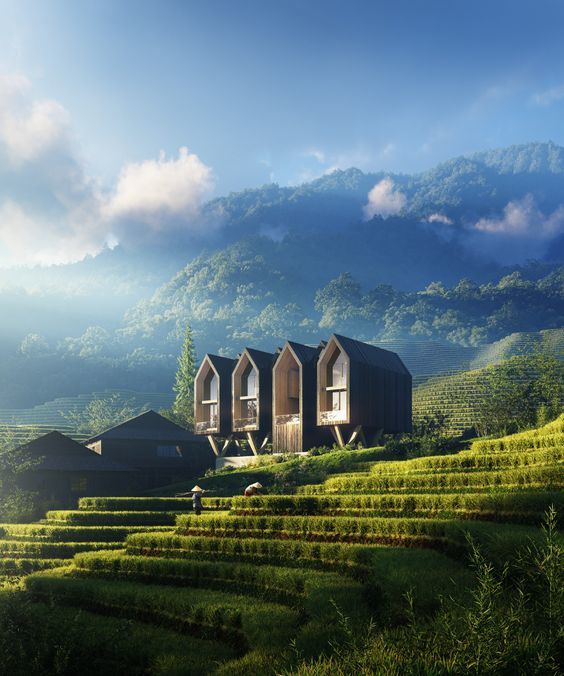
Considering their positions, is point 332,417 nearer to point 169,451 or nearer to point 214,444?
point 169,451

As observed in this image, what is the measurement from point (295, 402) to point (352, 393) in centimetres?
621

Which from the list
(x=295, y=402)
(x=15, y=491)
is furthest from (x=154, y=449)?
(x=15, y=491)

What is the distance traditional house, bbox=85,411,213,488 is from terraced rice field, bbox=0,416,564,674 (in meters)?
21.7

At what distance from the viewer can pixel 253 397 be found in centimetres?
5828

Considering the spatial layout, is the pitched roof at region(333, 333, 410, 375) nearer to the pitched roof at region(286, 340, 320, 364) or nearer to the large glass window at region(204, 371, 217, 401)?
the pitched roof at region(286, 340, 320, 364)

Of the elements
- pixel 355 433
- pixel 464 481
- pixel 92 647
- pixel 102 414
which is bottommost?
pixel 92 647

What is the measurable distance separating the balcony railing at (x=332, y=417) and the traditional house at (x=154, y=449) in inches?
416

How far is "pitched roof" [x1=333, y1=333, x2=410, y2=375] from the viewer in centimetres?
5153

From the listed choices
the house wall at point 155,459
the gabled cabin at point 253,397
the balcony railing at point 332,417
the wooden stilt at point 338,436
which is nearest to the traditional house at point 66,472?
the house wall at point 155,459

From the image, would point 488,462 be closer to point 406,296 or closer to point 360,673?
point 360,673

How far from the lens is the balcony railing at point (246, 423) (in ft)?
188

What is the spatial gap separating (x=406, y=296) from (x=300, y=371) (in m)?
137

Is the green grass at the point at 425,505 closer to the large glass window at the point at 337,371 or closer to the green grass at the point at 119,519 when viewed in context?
the green grass at the point at 119,519

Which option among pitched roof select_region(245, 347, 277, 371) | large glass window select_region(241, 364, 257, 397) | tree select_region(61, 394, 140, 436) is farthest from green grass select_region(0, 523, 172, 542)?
tree select_region(61, 394, 140, 436)
